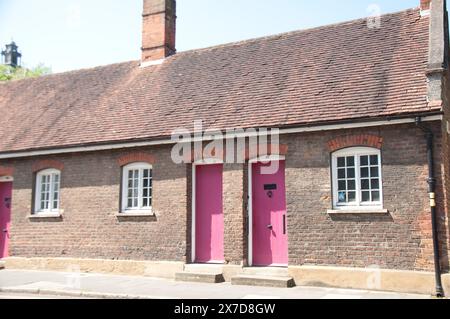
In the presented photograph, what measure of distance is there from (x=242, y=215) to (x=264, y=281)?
1749 millimetres

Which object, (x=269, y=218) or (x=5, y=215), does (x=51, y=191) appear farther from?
(x=269, y=218)

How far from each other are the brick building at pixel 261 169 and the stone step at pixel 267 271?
0.08ft

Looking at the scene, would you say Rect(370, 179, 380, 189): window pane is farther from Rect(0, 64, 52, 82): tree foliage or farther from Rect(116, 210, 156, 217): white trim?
Rect(0, 64, 52, 82): tree foliage

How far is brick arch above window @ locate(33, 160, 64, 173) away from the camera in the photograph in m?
14.5

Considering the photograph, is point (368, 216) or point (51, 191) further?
point (51, 191)

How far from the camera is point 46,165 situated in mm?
14672

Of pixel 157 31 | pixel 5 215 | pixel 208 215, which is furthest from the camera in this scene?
pixel 157 31

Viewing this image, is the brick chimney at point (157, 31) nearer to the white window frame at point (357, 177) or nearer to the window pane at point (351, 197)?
the white window frame at point (357, 177)

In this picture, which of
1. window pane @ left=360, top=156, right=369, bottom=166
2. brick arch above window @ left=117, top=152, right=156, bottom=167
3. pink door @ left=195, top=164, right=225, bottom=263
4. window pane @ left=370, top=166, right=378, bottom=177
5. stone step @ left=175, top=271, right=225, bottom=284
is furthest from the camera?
brick arch above window @ left=117, top=152, right=156, bottom=167

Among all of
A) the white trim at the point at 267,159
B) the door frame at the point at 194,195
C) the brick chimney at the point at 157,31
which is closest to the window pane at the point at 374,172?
the white trim at the point at 267,159

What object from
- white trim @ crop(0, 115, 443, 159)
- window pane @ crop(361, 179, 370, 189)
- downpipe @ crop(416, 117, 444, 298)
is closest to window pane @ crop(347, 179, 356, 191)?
window pane @ crop(361, 179, 370, 189)

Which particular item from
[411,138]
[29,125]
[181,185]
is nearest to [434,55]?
[411,138]

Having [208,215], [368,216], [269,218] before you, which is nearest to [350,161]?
[368,216]

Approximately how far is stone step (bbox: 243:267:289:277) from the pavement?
63 centimetres
